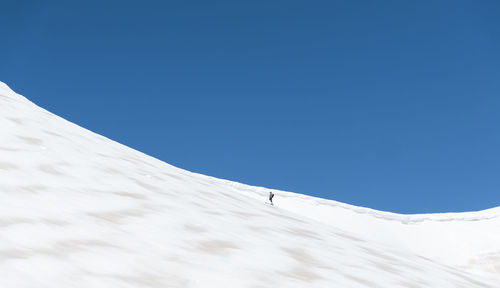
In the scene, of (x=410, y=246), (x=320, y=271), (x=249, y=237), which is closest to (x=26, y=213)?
(x=249, y=237)

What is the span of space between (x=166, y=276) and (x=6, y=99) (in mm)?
3650

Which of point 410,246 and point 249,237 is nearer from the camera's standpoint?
point 249,237

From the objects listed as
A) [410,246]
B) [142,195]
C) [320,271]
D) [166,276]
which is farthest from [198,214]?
[410,246]

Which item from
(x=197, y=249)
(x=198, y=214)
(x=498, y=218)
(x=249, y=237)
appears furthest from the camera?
(x=498, y=218)

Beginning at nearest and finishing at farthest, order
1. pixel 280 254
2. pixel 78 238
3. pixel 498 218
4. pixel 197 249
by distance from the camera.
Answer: pixel 78 238
pixel 197 249
pixel 280 254
pixel 498 218

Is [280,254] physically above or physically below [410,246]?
below

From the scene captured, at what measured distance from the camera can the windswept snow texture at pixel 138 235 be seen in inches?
68.5

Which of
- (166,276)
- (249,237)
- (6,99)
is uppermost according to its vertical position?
(6,99)

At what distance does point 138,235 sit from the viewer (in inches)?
84.6

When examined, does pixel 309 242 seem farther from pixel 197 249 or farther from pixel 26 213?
pixel 26 213

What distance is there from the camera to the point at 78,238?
6.33ft

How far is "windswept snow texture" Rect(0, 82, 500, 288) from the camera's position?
174 cm

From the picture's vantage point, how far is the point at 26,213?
2051mm

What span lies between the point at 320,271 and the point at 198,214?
2.67ft
